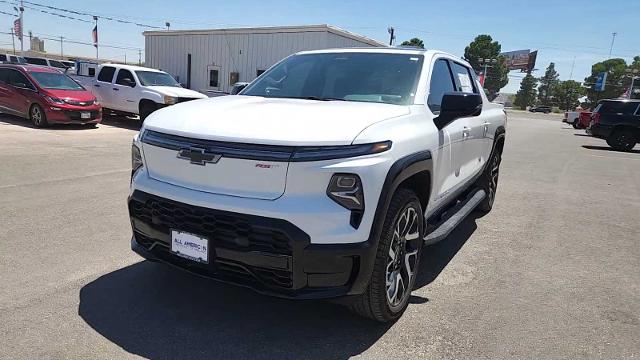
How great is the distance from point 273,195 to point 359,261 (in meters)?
0.59

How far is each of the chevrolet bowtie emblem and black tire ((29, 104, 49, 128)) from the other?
11433 millimetres

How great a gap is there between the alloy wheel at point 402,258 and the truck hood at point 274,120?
0.68 metres

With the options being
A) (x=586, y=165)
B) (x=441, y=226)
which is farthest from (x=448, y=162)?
(x=586, y=165)

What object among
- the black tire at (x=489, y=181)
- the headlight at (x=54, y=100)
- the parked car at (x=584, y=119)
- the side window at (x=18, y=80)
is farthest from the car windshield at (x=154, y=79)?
the parked car at (x=584, y=119)

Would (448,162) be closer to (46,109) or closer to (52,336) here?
(52,336)

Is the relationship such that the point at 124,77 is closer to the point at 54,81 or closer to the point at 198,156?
the point at 54,81

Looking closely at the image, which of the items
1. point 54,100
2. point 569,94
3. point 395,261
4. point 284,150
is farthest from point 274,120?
point 569,94

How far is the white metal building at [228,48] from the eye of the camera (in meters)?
20.6

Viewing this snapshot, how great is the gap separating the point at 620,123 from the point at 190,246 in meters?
18.9

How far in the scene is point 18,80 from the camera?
42.4 feet

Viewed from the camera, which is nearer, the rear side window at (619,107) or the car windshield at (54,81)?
the car windshield at (54,81)

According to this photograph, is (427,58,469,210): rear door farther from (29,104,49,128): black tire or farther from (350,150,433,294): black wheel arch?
(29,104,49,128): black tire

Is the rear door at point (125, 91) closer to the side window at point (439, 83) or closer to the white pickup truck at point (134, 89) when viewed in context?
the white pickup truck at point (134, 89)

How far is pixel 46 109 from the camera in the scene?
12133 millimetres
